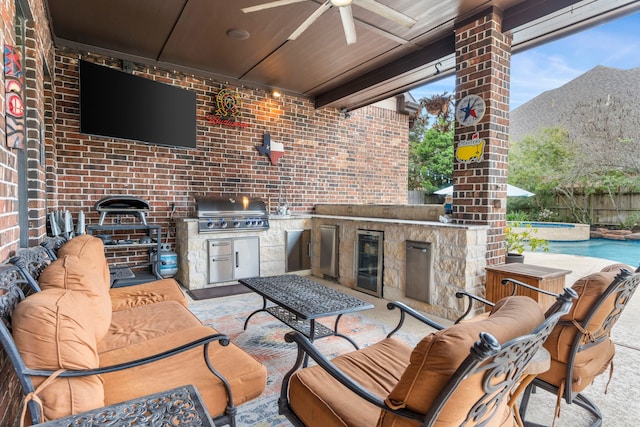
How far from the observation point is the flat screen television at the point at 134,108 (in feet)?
12.3

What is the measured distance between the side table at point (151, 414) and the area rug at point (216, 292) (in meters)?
3.23

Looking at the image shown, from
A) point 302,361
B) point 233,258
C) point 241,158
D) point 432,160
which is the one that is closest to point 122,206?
point 233,258

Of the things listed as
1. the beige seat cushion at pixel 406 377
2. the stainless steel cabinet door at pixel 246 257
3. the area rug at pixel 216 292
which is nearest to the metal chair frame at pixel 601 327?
the beige seat cushion at pixel 406 377

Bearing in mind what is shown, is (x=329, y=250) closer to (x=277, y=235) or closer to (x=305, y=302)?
(x=277, y=235)

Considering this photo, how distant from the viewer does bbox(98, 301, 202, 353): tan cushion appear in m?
1.81

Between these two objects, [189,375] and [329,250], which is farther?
[329,250]

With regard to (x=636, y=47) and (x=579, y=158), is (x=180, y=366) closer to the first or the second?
(x=579, y=158)

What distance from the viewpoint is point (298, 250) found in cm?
530

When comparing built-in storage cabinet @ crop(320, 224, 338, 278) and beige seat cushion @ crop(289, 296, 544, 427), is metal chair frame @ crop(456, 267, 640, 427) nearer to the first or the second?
beige seat cushion @ crop(289, 296, 544, 427)

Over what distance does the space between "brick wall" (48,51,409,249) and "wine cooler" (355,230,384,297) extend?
5.86ft

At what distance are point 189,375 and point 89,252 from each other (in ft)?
4.40

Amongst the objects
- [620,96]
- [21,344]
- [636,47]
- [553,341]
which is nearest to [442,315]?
[553,341]

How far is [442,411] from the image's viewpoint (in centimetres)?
90

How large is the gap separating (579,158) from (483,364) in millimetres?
14699
